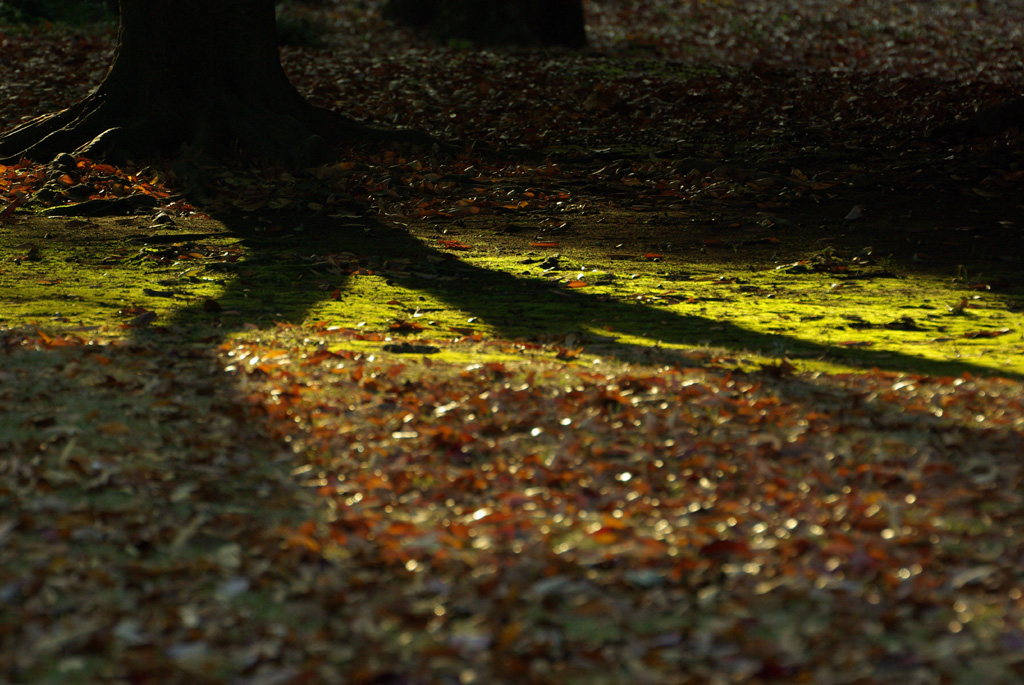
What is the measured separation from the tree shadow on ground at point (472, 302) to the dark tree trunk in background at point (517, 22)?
9.70m

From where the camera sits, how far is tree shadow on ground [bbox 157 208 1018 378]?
5373 mm

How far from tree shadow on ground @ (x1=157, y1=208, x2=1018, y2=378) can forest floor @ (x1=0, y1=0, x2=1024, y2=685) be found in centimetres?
4

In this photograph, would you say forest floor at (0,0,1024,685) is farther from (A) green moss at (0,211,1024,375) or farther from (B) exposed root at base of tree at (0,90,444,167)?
(B) exposed root at base of tree at (0,90,444,167)

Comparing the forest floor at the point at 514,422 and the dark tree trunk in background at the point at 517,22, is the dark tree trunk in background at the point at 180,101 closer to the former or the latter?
the forest floor at the point at 514,422

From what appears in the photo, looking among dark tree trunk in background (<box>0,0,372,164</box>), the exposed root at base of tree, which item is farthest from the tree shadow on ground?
dark tree trunk in background (<box>0,0,372,164</box>)

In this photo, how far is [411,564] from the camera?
323 cm

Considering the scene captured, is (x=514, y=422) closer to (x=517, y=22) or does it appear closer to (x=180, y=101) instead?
(x=180, y=101)

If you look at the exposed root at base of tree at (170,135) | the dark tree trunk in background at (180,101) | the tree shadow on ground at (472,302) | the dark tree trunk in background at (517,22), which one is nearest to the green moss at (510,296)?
the tree shadow on ground at (472,302)

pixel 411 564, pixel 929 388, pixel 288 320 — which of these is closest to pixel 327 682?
pixel 411 564

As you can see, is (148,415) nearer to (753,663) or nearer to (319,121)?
(753,663)

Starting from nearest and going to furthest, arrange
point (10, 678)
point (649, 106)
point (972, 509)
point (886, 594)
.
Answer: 1. point (10, 678)
2. point (886, 594)
3. point (972, 509)
4. point (649, 106)

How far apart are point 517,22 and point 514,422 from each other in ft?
46.3

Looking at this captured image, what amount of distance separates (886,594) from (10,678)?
97.1 inches

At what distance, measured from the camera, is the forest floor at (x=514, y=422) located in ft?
9.56
